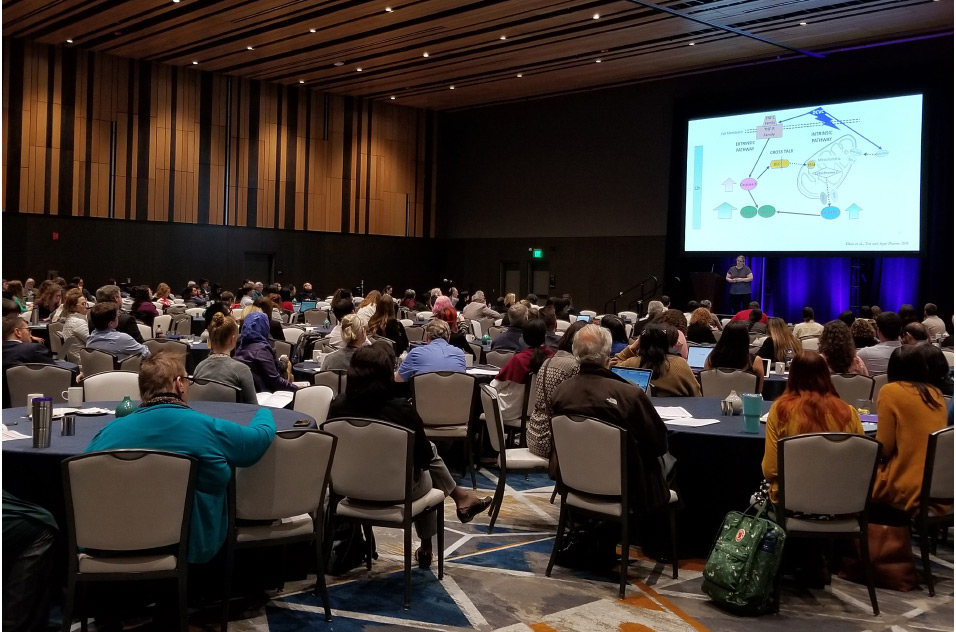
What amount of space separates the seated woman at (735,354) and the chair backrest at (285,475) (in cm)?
373

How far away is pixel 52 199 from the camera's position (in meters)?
18.9

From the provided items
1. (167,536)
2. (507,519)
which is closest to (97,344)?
(507,519)

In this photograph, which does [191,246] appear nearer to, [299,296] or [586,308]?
[299,296]

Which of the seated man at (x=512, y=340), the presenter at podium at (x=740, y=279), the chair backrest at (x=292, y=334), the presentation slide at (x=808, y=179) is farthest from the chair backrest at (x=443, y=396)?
the presenter at podium at (x=740, y=279)

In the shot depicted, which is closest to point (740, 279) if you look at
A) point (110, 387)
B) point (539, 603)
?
point (110, 387)

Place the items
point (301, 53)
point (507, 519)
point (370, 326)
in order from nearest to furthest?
point (507, 519) → point (370, 326) → point (301, 53)

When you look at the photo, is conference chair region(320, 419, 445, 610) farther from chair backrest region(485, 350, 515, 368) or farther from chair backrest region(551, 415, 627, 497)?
chair backrest region(485, 350, 515, 368)

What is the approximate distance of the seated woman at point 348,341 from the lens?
6418 millimetres

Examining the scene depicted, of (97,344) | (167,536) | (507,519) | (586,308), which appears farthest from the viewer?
(586,308)

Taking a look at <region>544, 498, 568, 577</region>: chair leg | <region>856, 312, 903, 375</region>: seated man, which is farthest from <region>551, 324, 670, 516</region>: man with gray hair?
<region>856, 312, 903, 375</region>: seated man

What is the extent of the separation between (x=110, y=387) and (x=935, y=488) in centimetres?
463

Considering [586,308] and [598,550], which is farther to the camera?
[586,308]

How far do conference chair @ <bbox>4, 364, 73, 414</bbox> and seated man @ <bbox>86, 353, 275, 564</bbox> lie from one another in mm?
3108

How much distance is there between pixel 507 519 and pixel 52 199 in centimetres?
1638
